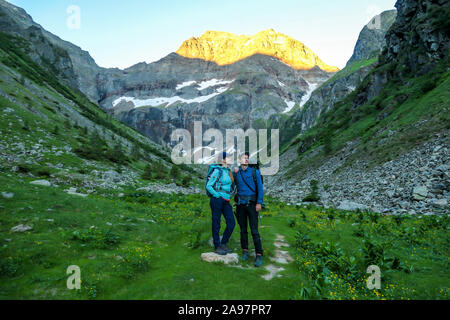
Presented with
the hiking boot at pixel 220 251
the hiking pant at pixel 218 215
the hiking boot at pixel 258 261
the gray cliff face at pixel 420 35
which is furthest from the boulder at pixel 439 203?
the gray cliff face at pixel 420 35

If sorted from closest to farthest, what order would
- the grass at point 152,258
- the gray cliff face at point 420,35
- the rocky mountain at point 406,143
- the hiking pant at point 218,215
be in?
the grass at point 152,258
the hiking pant at point 218,215
the rocky mountain at point 406,143
the gray cliff face at point 420,35

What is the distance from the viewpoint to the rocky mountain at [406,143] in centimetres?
1705

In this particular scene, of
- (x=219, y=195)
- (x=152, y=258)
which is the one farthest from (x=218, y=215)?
(x=152, y=258)

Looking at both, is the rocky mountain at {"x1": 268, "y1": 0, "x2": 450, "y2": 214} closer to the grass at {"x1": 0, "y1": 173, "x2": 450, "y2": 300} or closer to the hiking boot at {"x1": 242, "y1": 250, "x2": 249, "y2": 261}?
the grass at {"x1": 0, "y1": 173, "x2": 450, "y2": 300}

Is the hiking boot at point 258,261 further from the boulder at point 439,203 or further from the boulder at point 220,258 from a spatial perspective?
the boulder at point 439,203

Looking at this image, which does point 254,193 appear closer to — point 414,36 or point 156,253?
point 156,253

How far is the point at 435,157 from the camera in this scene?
18422 mm

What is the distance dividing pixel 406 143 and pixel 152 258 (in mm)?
27658

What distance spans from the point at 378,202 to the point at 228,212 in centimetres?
1611

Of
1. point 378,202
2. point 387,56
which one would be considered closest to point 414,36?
point 387,56

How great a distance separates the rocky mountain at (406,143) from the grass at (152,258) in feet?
22.7

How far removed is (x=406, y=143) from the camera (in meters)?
23.9

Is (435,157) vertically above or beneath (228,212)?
above

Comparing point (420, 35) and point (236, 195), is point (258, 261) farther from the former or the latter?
point (420, 35)
